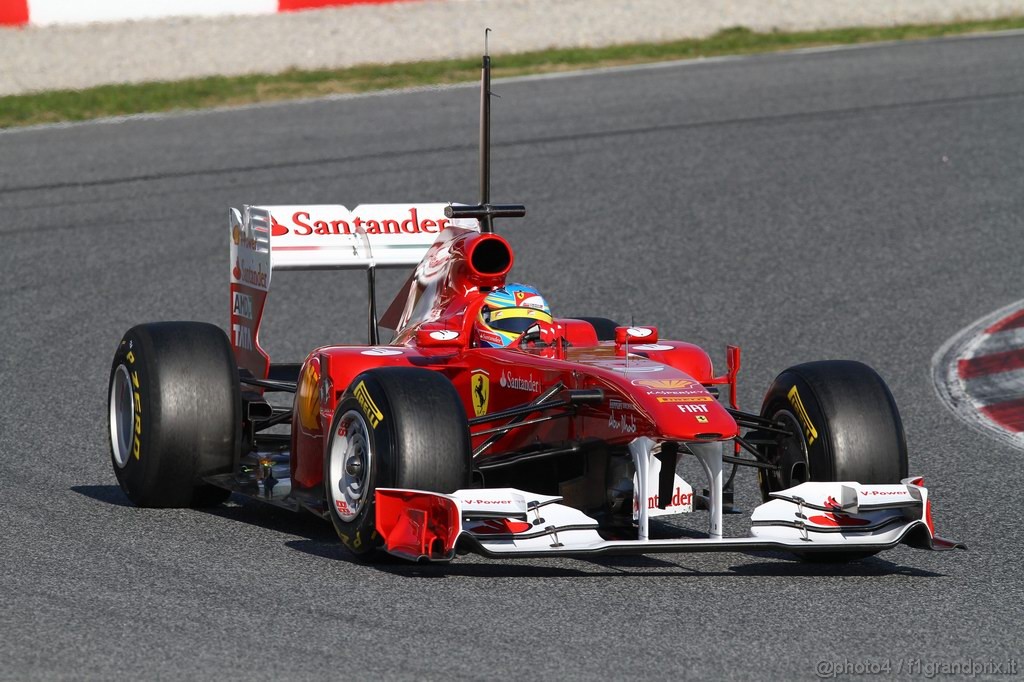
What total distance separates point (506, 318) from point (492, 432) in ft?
2.62

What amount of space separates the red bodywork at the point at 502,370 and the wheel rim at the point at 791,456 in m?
0.50

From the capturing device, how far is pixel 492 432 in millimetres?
7230

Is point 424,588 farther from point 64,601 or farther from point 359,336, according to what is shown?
point 359,336

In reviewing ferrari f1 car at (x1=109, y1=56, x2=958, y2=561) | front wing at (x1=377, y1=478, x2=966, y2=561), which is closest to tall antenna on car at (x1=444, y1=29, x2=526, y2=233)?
ferrari f1 car at (x1=109, y1=56, x2=958, y2=561)

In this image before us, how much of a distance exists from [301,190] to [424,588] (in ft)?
35.0

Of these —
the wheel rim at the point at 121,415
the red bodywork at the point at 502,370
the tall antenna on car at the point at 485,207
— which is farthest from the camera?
the tall antenna on car at the point at 485,207

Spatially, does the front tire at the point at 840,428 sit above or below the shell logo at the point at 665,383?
below

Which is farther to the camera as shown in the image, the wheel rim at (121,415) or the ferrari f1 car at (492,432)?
the wheel rim at (121,415)

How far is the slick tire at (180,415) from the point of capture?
7.89 metres

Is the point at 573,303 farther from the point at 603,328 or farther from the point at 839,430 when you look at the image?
the point at 839,430

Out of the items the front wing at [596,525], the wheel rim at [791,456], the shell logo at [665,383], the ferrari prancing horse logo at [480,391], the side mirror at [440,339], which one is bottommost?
the front wing at [596,525]

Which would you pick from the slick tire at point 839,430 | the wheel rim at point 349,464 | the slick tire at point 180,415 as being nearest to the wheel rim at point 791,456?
the slick tire at point 839,430

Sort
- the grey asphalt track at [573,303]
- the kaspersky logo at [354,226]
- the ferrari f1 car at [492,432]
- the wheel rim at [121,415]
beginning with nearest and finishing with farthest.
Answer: the grey asphalt track at [573,303], the ferrari f1 car at [492,432], the wheel rim at [121,415], the kaspersky logo at [354,226]

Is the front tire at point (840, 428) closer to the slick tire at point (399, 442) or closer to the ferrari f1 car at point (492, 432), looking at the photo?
the ferrari f1 car at point (492, 432)
